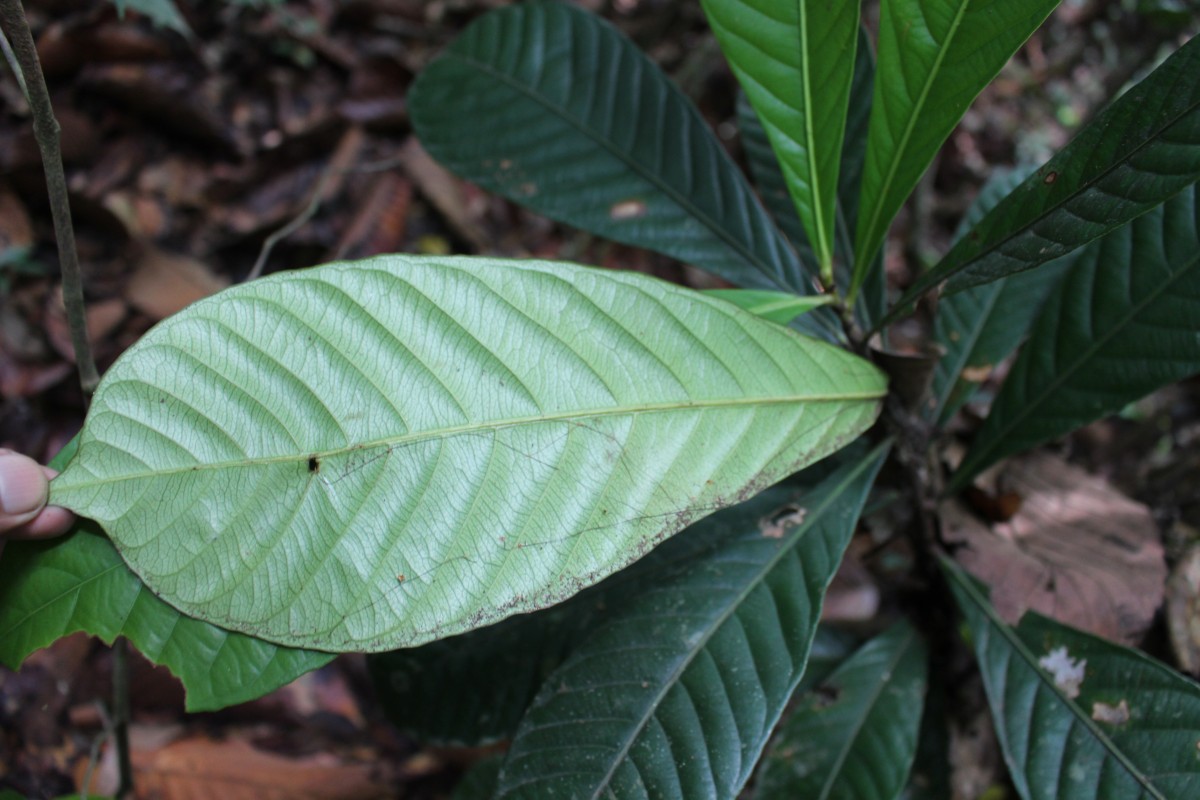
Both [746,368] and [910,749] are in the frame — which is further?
[910,749]

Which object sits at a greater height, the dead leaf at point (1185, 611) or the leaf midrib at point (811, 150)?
the leaf midrib at point (811, 150)

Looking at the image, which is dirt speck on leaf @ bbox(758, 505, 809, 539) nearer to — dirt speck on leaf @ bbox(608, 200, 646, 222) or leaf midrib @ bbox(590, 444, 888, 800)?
leaf midrib @ bbox(590, 444, 888, 800)

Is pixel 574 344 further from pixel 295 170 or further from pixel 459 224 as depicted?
pixel 295 170

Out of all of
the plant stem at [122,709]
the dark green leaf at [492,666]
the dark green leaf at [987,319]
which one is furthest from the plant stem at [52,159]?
the dark green leaf at [987,319]

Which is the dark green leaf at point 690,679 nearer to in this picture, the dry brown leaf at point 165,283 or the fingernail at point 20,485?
the fingernail at point 20,485

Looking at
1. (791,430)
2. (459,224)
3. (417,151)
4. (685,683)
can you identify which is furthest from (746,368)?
(417,151)

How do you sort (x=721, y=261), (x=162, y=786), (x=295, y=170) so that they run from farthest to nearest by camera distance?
(x=295, y=170)
(x=162, y=786)
(x=721, y=261)

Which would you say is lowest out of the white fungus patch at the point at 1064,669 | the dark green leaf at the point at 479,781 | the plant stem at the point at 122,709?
the dark green leaf at the point at 479,781
